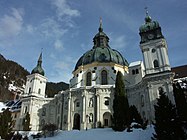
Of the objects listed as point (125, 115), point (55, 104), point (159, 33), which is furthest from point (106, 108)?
point (159, 33)

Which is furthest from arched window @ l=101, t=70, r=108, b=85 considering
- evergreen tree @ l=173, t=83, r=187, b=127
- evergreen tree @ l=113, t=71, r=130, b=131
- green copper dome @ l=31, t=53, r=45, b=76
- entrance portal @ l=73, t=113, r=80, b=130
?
evergreen tree @ l=173, t=83, r=187, b=127

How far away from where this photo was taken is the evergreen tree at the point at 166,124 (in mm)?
19312

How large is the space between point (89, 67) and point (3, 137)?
1222 inches

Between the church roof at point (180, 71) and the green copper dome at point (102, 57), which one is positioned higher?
the green copper dome at point (102, 57)

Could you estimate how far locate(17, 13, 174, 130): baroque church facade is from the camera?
37875mm

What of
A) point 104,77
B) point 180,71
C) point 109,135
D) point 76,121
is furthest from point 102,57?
point 109,135

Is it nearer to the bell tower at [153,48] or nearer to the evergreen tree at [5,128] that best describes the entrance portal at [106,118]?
the bell tower at [153,48]

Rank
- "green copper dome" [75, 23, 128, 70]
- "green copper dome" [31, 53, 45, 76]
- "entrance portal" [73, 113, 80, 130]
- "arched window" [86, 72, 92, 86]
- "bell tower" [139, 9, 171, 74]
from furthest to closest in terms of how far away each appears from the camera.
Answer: "green copper dome" [31, 53, 45, 76], "green copper dome" [75, 23, 128, 70], "arched window" [86, 72, 92, 86], "entrance portal" [73, 113, 80, 130], "bell tower" [139, 9, 171, 74]

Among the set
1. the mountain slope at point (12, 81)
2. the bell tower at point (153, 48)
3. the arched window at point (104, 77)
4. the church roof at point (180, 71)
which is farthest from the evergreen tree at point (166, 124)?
the mountain slope at point (12, 81)

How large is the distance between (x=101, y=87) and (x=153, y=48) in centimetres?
1420

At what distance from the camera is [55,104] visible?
174ft

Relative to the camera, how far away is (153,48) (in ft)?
134

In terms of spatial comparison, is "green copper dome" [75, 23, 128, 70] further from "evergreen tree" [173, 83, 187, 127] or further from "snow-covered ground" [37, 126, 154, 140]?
"evergreen tree" [173, 83, 187, 127]

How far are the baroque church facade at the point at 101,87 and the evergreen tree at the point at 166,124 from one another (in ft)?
47.2
